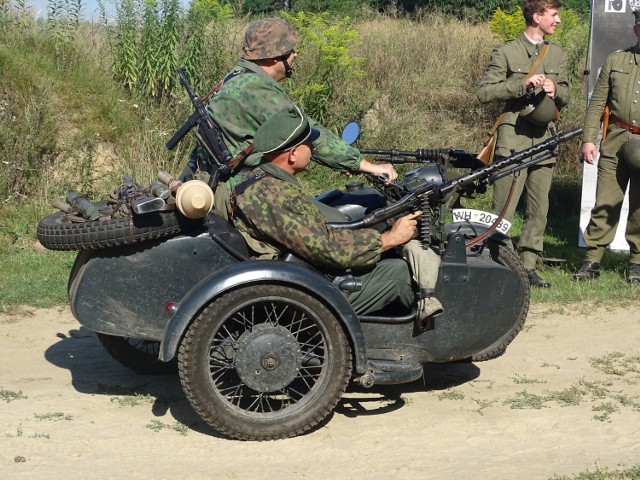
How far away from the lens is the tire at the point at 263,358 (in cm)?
521

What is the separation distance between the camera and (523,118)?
8.77 meters

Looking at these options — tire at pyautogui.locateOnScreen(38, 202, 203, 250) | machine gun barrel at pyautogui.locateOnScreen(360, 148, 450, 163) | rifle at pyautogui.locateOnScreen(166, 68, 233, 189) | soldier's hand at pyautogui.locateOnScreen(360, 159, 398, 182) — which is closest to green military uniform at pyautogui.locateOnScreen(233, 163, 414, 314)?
rifle at pyautogui.locateOnScreen(166, 68, 233, 189)

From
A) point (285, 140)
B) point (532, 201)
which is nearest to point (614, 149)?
point (532, 201)

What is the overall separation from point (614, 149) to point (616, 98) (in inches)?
17.2

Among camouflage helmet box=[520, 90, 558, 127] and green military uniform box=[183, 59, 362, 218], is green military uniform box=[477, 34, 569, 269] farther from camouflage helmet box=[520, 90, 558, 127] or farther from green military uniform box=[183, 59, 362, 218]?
green military uniform box=[183, 59, 362, 218]

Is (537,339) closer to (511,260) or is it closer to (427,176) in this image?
(511,260)

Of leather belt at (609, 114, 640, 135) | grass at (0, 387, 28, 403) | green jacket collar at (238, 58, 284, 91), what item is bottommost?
grass at (0, 387, 28, 403)

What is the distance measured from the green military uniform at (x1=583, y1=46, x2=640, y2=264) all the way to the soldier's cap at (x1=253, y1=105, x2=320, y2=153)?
4.12 meters

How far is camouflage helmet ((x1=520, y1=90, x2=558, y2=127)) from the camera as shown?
28.1ft

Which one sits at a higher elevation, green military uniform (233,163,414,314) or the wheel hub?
green military uniform (233,163,414,314)

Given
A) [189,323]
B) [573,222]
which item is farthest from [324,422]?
[573,222]

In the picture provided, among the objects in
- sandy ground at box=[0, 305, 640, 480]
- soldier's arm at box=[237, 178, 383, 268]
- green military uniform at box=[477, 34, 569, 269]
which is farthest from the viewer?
green military uniform at box=[477, 34, 569, 269]

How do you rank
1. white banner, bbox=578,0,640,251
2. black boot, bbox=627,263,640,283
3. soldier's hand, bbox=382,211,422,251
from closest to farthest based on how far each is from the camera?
soldier's hand, bbox=382,211,422,251
black boot, bbox=627,263,640,283
white banner, bbox=578,0,640,251

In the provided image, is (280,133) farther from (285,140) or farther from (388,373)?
(388,373)
